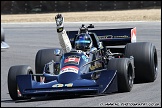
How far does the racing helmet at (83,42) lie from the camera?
11500 mm

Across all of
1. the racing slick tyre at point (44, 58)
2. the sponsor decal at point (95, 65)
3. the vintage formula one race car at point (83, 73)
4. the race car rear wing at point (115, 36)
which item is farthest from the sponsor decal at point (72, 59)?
the race car rear wing at point (115, 36)

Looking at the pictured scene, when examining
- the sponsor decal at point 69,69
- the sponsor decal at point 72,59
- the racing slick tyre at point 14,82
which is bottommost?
the racing slick tyre at point 14,82

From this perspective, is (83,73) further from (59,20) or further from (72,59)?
(59,20)

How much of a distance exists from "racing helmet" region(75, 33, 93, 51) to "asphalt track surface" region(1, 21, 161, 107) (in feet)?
4.00

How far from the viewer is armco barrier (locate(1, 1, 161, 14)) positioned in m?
46.4

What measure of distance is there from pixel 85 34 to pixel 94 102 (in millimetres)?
2494

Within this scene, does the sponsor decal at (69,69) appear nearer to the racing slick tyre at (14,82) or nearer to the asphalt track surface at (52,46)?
the asphalt track surface at (52,46)

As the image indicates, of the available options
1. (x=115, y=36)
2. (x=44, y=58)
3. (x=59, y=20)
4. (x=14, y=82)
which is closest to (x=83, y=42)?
(x=59, y=20)

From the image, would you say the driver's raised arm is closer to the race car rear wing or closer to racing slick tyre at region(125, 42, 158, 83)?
racing slick tyre at region(125, 42, 158, 83)

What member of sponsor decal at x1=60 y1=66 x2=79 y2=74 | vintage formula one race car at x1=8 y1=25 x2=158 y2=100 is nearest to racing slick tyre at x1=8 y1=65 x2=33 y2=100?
vintage formula one race car at x1=8 y1=25 x2=158 y2=100

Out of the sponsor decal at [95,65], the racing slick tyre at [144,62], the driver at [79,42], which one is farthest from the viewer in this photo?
the racing slick tyre at [144,62]

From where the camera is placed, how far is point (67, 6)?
4878cm

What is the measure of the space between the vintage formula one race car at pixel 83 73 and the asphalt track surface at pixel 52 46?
16 cm

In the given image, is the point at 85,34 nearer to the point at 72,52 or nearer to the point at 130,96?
the point at 72,52
